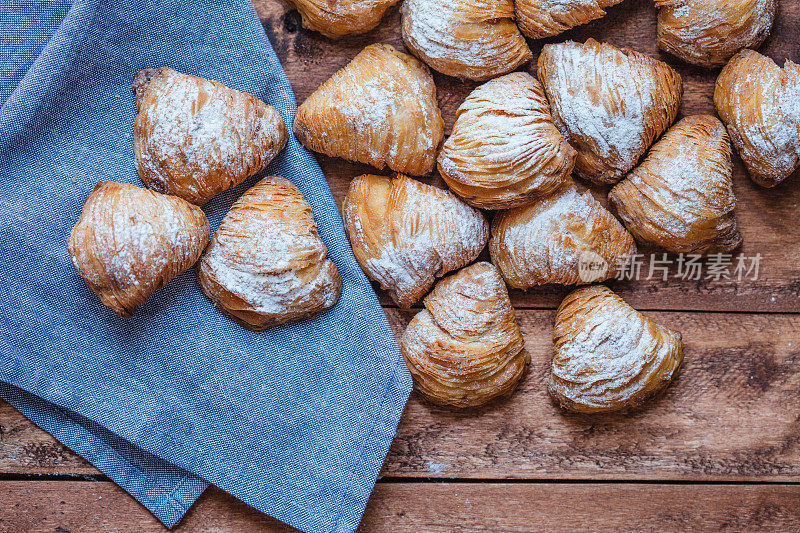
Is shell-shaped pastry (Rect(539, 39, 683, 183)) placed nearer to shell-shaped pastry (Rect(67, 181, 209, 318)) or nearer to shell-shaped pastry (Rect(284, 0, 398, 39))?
shell-shaped pastry (Rect(284, 0, 398, 39))

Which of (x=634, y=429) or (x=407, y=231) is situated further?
(x=634, y=429)

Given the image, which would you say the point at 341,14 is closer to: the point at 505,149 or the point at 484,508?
the point at 505,149

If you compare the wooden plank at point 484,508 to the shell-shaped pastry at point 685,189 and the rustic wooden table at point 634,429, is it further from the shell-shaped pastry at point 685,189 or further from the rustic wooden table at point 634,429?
the shell-shaped pastry at point 685,189

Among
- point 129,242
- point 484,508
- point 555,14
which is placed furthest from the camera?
point 484,508

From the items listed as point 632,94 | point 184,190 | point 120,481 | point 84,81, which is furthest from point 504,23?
point 120,481

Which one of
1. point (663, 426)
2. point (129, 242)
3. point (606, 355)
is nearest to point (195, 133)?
point (129, 242)

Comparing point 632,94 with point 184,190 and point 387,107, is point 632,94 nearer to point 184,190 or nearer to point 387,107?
point 387,107
